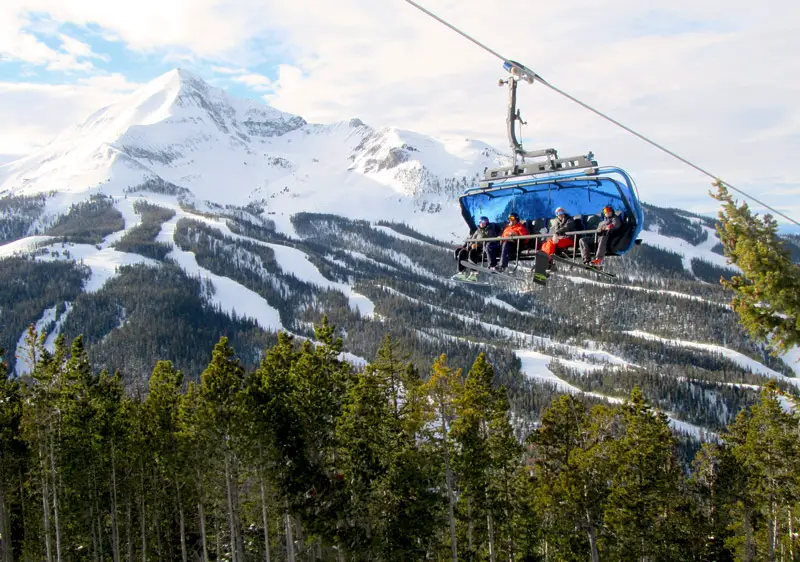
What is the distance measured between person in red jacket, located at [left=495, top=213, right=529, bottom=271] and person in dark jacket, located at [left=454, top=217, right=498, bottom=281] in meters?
0.29

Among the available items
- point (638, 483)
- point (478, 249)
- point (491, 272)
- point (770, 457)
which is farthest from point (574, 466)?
point (491, 272)

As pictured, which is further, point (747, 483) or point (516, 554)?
point (516, 554)

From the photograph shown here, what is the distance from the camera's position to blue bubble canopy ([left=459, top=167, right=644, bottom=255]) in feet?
43.4

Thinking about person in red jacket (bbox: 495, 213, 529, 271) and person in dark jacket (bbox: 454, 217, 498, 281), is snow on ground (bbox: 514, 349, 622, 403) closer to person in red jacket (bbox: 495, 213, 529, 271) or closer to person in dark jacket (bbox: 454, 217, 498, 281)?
person in dark jacket (bbox: 454, 217, 498, 281)

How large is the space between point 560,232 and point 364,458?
11453 mm

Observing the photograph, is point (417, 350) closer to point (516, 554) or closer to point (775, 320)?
point (516, 554)

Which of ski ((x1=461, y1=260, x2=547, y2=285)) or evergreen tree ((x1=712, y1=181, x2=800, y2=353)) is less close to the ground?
evergreen tree ((x1=712, y1=181, x2=800, y2=353))

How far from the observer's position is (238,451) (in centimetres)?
2184

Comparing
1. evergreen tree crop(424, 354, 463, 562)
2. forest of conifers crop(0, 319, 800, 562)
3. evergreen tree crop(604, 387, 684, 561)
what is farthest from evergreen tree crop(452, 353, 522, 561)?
evergreen tree crop(604, 387, 684, 561)

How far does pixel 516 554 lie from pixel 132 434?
761 inches

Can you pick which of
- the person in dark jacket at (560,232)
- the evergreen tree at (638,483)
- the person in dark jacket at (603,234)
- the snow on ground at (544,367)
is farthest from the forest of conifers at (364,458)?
the snow on ground at (544,367)

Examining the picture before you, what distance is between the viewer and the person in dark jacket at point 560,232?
14.3 m

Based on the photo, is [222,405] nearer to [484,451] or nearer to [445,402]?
[445,402]

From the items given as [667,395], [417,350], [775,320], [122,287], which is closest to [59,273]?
[122,287]
